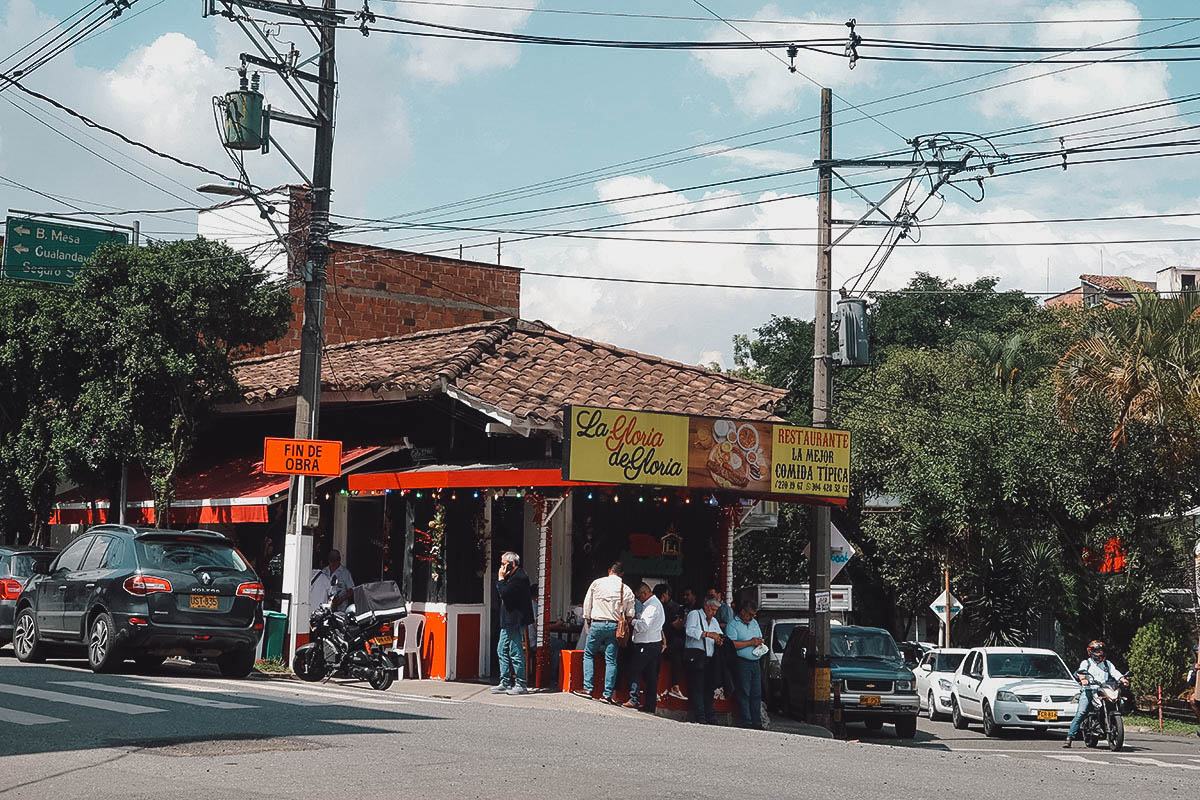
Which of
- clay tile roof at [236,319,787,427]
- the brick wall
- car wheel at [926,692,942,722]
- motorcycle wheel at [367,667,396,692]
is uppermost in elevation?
the brick wall

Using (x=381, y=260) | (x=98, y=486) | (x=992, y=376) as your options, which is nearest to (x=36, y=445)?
(x=98, y=486)

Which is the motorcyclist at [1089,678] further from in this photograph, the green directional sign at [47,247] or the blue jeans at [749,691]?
the green directional sign at [47,247]

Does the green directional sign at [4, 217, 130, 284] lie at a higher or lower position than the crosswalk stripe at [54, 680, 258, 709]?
higher

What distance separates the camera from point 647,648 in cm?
1747

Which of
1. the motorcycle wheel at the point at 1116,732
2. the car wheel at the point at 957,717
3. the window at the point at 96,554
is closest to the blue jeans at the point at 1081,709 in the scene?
the motorcycle wheel at the point at 1116,732

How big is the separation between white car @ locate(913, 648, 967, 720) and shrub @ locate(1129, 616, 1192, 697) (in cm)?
375

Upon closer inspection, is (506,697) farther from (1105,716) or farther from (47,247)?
(47,247)

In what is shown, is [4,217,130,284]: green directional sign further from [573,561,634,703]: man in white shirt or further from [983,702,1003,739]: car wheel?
[983,702,1003,739]: car wheel

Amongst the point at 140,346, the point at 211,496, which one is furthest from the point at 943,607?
the point at 140,346

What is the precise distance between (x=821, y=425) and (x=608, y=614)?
5581mm

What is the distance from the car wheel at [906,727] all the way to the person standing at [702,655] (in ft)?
19.7

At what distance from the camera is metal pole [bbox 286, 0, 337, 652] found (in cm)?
2027

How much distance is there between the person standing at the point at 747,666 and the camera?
18562 mm

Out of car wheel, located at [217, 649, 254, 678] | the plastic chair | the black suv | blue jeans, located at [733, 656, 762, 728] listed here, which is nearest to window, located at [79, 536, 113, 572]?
the black suv
